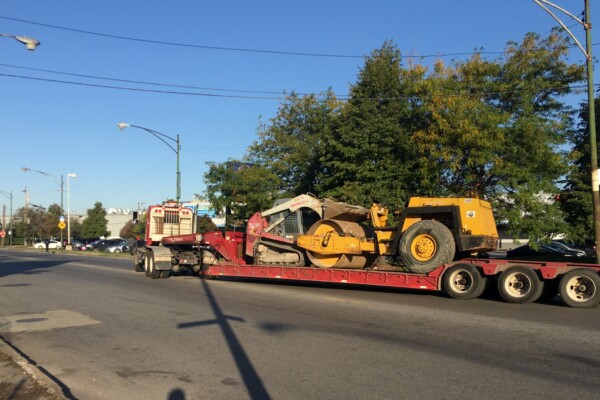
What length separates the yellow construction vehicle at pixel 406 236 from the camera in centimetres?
1338

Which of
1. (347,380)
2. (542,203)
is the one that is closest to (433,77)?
(542,203)

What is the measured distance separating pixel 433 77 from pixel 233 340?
16741 millimetres

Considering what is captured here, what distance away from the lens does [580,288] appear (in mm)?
11586

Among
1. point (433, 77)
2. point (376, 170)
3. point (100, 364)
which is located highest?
point (433, 77)

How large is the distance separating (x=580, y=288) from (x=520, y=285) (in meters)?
1.21

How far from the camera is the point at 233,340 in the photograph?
334 inches

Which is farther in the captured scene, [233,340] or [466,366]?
[233,340]

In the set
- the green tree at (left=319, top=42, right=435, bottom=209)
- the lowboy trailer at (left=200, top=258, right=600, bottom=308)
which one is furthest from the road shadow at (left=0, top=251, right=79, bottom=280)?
the lowboy trailer at (left=200, top=258, right=600, bottom=308)

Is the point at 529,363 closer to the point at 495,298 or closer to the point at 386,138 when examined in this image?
the point at 495,298

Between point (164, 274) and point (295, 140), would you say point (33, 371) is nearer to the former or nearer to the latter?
point (164, 274)

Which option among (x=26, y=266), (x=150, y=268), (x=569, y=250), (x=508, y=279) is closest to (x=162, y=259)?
(x=150, y=268)

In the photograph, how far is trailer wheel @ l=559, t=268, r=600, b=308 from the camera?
11.3 m

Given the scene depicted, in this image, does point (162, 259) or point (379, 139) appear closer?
point (162, 259)

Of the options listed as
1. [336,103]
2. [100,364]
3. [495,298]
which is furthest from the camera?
[336,103]
